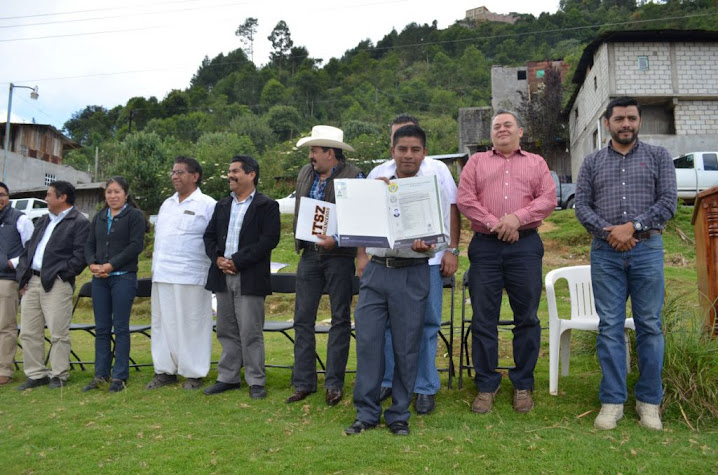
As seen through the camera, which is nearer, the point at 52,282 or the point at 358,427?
the point at 358,427

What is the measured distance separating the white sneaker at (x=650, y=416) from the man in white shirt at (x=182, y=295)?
3.66m

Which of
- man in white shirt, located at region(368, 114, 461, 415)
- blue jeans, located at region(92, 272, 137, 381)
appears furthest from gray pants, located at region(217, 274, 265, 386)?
man in white shirt, located at region(368, 114, 461, 415)

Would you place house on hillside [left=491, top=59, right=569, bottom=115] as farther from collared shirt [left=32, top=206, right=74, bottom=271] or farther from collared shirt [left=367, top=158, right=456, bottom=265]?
collared shirt [left=367, top=158, right=456, bottom=265]

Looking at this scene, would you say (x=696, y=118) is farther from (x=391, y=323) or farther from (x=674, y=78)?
(x=391, y=323)

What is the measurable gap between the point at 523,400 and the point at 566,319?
103 cm

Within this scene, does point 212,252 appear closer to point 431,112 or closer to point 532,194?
point 532,194

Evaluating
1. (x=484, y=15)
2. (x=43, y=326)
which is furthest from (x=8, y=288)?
(x=484, y=15)

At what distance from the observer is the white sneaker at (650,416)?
3811mm

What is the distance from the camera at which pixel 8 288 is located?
6430mm

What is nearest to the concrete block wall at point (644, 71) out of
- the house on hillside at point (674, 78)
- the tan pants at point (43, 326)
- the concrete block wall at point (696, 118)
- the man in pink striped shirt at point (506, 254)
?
the house on hillside at point (674, 78)

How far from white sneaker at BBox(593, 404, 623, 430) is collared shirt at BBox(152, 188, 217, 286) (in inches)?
140

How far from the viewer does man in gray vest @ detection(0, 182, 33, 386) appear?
21.0 feet

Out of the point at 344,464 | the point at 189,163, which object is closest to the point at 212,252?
the point at 189,163

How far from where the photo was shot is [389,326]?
4.16 m
